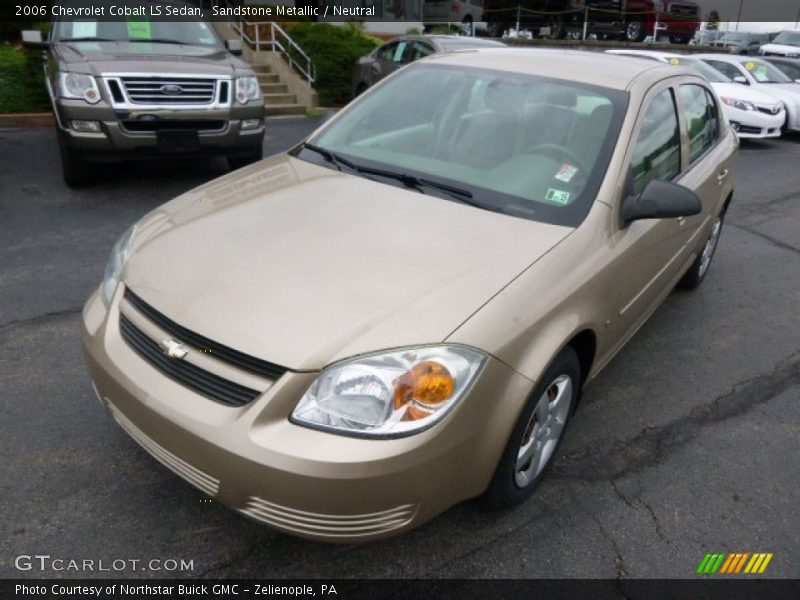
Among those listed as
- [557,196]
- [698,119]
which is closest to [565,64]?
[557,196]

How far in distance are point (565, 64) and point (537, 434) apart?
1.91 metres

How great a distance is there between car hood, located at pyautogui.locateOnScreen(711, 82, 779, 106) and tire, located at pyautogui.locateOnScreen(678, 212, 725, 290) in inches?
304

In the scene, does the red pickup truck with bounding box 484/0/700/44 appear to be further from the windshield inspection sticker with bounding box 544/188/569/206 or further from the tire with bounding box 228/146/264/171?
the windshield inspection sticker with bounding box 544/188/569/206

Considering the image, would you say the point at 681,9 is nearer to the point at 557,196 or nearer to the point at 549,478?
the point at 557,196

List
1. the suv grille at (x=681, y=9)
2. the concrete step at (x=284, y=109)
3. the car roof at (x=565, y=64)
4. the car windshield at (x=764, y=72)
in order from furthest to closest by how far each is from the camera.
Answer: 1. the suv grille at (x=681, y=9)
2. the car windshield at (x=764, y=72)
3. the concrete step at (x=284, y=109)
4. the car roof at (x=565, y=64)

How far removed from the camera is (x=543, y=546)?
2.44 m

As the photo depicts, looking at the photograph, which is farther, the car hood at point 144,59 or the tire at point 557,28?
the tire at point 557,28

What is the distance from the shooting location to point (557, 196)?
2744 mm

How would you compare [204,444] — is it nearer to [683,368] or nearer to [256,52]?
[683,368]

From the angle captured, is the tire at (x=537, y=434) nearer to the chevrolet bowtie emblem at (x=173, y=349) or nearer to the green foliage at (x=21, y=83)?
the chevrolet bowtie emblem at (x=173, y=349)

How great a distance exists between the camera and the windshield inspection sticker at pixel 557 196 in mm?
2711

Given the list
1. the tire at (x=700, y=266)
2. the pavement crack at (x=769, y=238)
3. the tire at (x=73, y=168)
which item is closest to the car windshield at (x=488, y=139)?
the tire at (x=700, y=266)

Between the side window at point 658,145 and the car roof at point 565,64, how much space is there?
0.17 m

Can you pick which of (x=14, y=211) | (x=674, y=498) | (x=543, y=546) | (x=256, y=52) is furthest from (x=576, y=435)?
(x=256, y=52)
